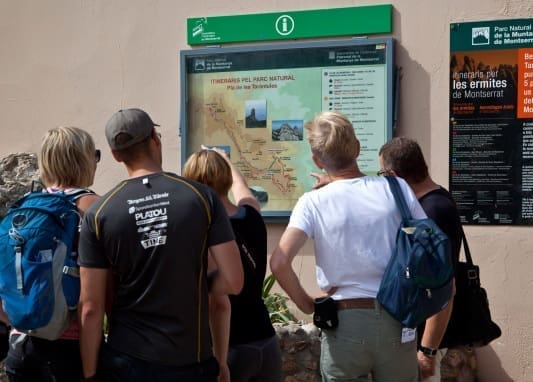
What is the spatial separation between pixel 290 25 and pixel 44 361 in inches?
143

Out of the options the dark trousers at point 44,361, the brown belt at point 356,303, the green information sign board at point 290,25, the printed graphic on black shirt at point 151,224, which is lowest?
the dark trousers at point 44,361

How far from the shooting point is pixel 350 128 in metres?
3.24

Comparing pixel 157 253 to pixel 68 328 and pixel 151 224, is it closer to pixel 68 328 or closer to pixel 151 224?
pixel 151 224

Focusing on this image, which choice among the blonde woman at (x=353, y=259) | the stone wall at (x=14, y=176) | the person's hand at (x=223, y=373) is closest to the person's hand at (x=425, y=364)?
the blonde woman at (x=353, y=259)

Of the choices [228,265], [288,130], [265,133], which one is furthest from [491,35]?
[228,265]

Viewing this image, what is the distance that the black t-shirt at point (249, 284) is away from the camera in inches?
133

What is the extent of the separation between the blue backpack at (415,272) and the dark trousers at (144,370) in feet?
2.45

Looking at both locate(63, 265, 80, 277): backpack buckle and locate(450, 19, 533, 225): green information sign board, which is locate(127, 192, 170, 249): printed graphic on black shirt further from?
locate(450, 19, 533, 225): green information sign board

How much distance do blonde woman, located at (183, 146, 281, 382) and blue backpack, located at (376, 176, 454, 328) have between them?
1.99 feet

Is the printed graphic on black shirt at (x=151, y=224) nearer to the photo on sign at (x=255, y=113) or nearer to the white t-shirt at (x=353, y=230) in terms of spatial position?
the white t-shirt at (x=353, y=230)

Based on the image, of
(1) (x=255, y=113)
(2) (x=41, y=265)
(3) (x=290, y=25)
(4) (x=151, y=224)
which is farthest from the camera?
(1) (x=255, y=113)

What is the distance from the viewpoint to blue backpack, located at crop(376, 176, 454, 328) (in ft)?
9.97

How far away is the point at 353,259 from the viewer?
122 inches

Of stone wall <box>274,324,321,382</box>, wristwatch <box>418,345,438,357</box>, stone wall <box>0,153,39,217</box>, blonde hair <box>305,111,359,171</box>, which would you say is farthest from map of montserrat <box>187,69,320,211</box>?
blonde hair <box>305,111,359,171</box>
